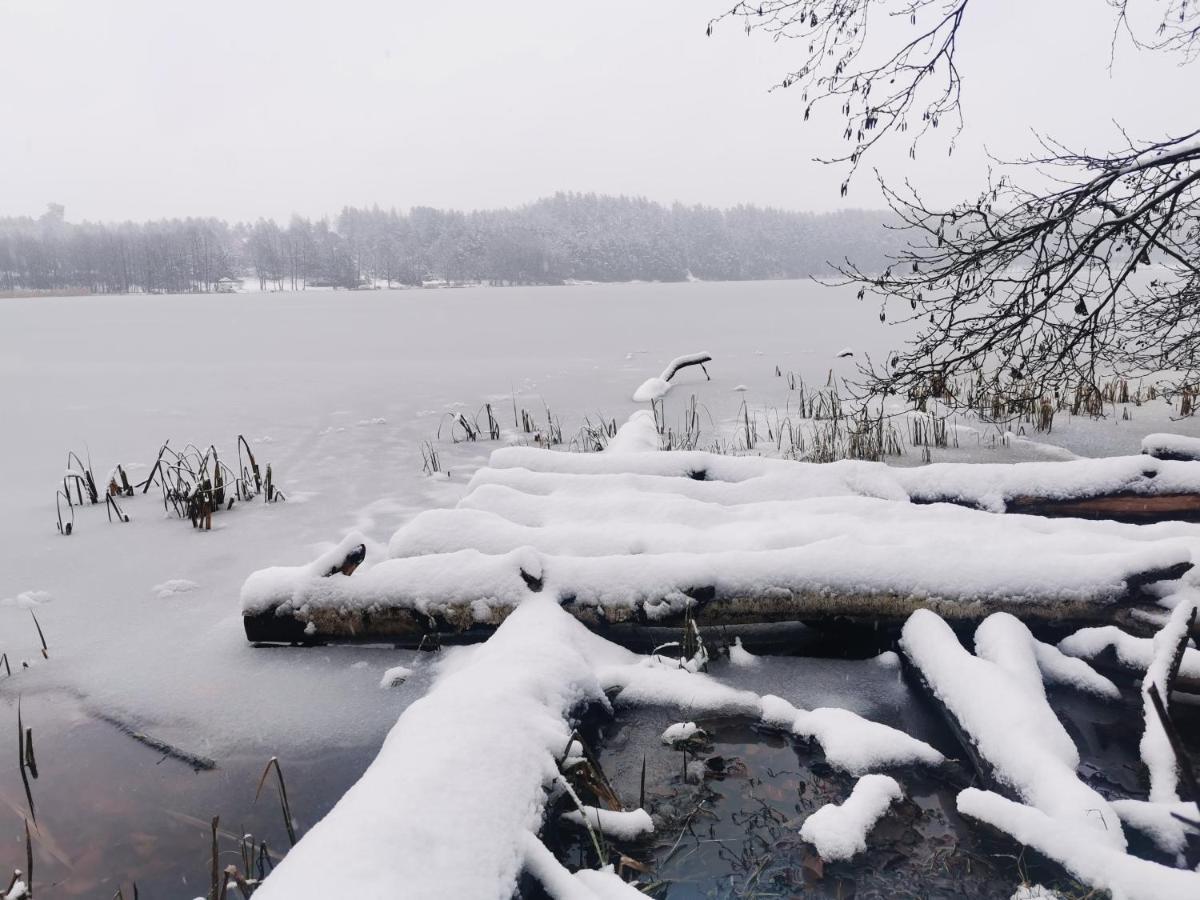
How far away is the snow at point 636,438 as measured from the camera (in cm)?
650

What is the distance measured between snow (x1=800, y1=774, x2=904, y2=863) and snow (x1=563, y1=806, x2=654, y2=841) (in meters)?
0.48

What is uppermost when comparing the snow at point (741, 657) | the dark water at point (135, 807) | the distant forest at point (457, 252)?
the distant forest at point (457, 252)

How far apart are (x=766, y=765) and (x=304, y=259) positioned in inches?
4354

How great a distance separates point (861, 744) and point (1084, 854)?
0.74m

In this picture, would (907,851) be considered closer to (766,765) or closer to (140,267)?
(766,765)

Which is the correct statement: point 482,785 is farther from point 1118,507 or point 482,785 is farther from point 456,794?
point 1118,507

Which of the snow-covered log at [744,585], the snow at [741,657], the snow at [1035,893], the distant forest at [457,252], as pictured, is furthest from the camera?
the distant forest at [457,252]

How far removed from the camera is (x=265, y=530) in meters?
5.53

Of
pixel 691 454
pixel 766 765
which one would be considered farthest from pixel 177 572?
pixel 766 765

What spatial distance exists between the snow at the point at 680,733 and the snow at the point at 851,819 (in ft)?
1.88

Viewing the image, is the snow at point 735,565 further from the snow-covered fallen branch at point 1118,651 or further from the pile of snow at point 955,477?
the pile of snow at point 955,477

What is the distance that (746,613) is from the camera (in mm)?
3250

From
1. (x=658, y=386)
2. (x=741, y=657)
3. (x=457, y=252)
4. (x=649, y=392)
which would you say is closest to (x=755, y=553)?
(x=741, y=657)

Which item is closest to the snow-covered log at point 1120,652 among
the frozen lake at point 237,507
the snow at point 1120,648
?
the snow at point 1120,648
